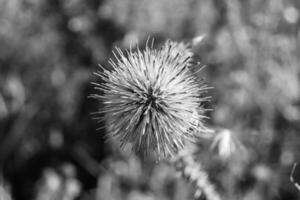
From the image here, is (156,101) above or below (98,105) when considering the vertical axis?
below

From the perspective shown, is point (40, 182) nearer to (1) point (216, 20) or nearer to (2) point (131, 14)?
(2) point (131, 14)

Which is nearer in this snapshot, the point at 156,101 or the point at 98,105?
the point at 156,101

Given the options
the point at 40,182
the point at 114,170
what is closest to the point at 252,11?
the point at 114,170

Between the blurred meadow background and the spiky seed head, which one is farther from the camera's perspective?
the blurred meadow background

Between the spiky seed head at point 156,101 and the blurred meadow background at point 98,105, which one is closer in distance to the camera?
the spiky seed head at point 156,101
